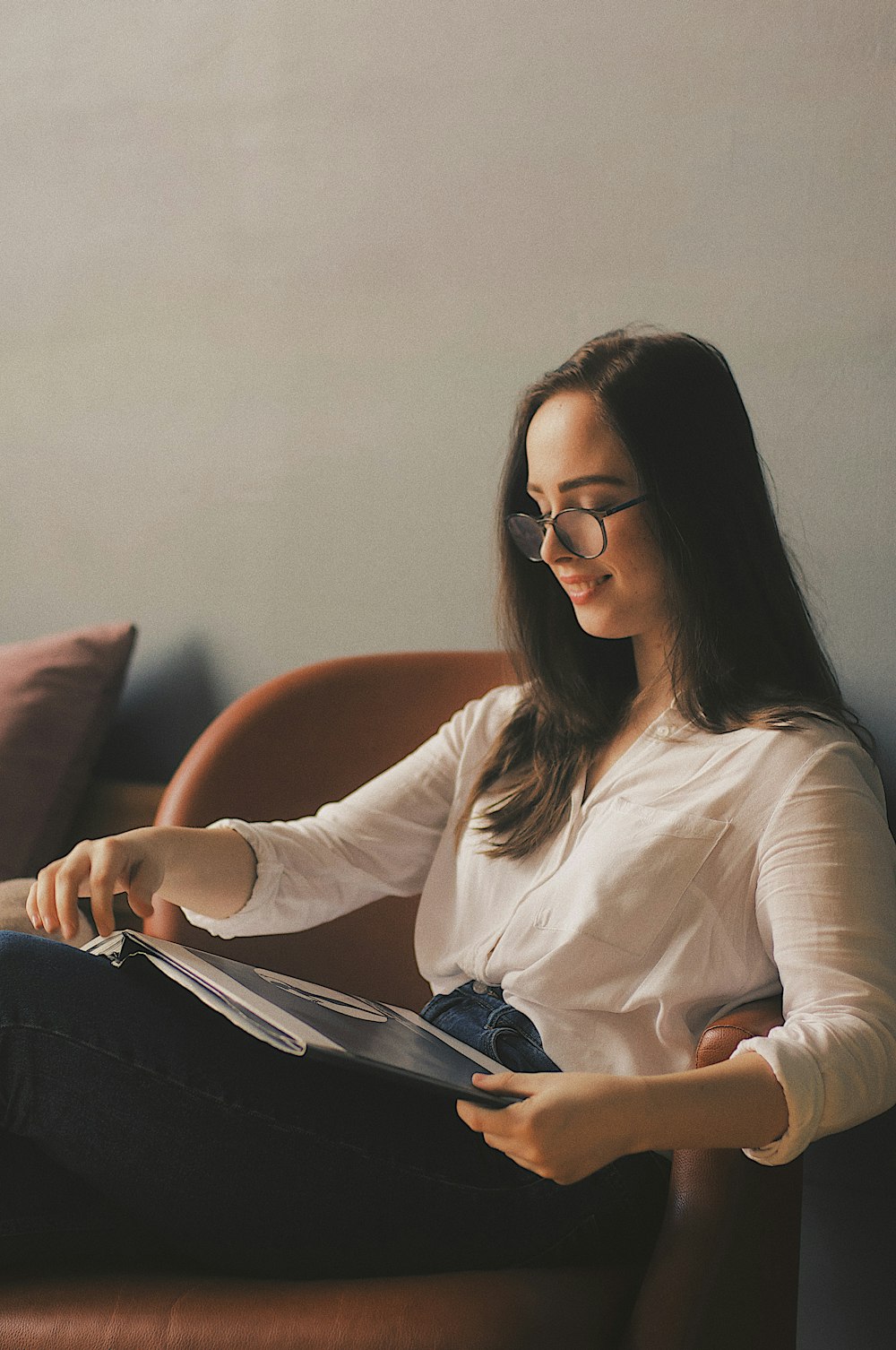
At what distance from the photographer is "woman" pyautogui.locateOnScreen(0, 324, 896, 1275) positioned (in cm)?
92

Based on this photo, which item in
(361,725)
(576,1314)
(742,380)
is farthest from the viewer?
(361,725)

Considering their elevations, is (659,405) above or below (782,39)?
below

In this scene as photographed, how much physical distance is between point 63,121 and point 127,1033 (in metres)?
1.60

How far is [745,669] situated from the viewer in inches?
46.4

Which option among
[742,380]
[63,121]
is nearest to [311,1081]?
[742,380]

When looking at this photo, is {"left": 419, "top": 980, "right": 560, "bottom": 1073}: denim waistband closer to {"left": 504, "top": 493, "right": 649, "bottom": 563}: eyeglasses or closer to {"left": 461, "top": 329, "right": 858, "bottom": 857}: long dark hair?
{"left": 461, "top": 329, "right": 858, "bottom": 857}: long dark hair

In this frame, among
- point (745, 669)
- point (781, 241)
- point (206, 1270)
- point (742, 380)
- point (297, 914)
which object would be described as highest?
point (781, 241)

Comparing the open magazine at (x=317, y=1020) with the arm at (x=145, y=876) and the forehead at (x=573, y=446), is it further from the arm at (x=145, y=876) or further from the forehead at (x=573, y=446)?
the forehead at (x=573, y=446)

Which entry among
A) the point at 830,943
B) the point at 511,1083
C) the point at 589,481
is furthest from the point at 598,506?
the point at 511,1083

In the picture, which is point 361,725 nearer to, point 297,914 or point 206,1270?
point 297,914

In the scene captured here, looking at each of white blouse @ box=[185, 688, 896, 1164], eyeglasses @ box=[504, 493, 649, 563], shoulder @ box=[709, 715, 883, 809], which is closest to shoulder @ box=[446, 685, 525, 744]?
white blouse @ box=[185, 688, 896, 1164]

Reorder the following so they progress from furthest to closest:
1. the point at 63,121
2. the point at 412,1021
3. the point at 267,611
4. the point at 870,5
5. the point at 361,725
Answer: the point at 63,121, the point at 267,611, the point at 361,725, the point at 870,5, the point at 412,1021

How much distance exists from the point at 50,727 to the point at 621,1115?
1254mm

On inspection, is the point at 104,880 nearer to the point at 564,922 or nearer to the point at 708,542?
the point at 564,922
